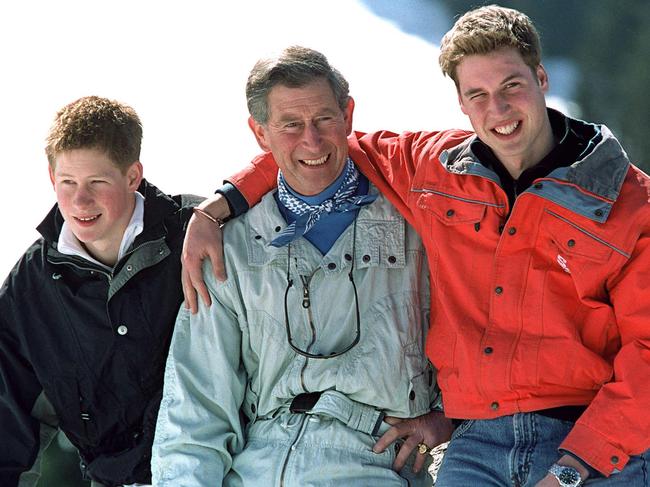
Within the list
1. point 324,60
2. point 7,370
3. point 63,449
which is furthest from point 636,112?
point 7,370

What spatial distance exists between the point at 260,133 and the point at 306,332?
0.58 metres

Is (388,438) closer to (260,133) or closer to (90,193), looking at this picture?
(260,133)

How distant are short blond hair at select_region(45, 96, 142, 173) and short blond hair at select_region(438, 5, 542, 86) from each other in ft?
3.15

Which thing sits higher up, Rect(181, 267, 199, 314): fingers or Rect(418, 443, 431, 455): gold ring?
Rect(181, 267, 199, 314): fingers

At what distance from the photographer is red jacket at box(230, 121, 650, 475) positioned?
244 cm

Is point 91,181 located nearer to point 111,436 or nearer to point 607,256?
point 111,436

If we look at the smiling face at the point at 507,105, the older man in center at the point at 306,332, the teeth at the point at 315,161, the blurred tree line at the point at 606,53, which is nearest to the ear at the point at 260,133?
the older man in center at the point at 306,332

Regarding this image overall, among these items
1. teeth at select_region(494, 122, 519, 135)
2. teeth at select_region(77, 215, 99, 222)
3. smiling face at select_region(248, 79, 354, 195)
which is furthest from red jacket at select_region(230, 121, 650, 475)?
teeth at select_region(77, 215, 99, 222)

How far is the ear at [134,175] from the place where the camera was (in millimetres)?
3006

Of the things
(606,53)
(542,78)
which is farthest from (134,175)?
(606,53)

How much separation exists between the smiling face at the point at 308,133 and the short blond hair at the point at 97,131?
416 millimetres

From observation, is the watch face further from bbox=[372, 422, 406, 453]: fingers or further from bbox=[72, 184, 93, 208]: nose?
bbox=[72, 184, 93, 208]: nose

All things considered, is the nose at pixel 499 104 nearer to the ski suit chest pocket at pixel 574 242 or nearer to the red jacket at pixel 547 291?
the red jacket at pixel 547 291

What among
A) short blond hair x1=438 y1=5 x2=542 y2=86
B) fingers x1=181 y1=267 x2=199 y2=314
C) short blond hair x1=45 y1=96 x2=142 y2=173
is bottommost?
fingers x1=181 y1=267 x2=199 y2=314
